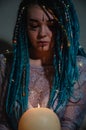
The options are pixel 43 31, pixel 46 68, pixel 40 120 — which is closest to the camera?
pixel 40 120

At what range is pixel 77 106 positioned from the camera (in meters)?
1.26

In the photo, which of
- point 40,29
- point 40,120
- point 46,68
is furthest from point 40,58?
point 40,120

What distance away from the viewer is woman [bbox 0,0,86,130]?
1.22 m

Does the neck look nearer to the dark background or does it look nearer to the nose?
the nose

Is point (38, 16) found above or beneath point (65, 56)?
above

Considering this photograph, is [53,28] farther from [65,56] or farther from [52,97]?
[52,97]

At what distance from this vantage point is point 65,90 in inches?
49.4

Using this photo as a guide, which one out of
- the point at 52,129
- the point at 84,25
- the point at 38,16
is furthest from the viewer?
the point at 84,25

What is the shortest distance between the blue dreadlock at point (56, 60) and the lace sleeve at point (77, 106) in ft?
0.08

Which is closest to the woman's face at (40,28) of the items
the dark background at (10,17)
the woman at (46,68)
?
the woman at (46,68)

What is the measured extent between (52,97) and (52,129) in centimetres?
34

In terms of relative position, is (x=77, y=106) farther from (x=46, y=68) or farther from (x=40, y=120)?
(x=40, y=120)

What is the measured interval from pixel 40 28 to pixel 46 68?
17 centimetres

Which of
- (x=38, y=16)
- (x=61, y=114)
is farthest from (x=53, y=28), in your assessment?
(x=61, y=114)
